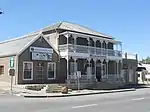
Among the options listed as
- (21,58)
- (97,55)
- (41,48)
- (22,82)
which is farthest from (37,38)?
(97,55)

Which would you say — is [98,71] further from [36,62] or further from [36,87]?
[36,87]

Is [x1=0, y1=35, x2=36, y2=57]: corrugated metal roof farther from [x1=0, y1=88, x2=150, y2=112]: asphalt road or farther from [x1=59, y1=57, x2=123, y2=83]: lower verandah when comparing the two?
[x1=0, y1=88, x2=150, y2=112]: asphalt road

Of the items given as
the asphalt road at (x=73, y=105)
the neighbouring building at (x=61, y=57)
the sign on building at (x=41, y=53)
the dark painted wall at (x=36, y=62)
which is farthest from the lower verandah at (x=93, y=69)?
the asphalt road at (x=73, y=105)

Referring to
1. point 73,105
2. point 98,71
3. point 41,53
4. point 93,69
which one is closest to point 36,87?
point 41,53

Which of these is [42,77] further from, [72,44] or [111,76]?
[111,76]

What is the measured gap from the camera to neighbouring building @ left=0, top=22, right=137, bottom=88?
105ft

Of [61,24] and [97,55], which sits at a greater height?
[61,24]

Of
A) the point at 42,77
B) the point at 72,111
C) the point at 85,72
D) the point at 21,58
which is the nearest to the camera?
the point at 72,111

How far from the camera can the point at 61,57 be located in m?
35.2

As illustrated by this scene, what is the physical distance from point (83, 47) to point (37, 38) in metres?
6.22

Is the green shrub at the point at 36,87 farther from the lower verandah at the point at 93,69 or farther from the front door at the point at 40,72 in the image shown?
the lower verandah at the point at 93,69

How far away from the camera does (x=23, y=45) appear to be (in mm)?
32625

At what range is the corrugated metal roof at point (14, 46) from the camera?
32.5m

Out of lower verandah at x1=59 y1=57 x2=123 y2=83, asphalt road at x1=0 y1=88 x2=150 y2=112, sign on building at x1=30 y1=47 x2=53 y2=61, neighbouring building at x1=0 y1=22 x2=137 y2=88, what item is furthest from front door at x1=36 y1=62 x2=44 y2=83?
asphalt road at x1=0 y1=88 x2=150 y2=112
